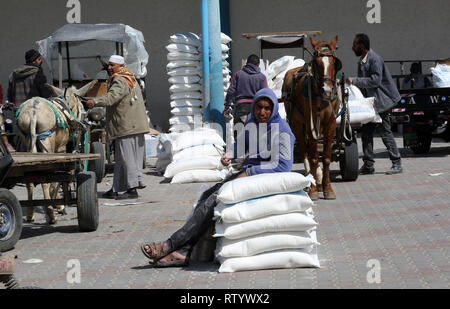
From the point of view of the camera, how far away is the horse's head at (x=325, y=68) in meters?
11.4

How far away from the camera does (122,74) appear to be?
1277cm

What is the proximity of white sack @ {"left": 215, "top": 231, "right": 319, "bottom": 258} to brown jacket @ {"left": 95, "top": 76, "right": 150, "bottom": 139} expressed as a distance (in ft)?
18.3

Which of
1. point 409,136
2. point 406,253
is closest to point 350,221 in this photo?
point 406,253

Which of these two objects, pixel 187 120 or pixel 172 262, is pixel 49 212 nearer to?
pixel 172 262

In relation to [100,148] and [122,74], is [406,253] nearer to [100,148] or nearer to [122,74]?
[122,74]

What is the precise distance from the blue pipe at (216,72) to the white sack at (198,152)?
1.91m

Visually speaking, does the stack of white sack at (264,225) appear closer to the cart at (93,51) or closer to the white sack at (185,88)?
the cart at (93,51)

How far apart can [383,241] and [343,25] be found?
16.2 metres

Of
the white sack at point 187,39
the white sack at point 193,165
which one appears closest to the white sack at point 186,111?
the white sack at point 187,39

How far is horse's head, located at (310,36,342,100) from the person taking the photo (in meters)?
11.4

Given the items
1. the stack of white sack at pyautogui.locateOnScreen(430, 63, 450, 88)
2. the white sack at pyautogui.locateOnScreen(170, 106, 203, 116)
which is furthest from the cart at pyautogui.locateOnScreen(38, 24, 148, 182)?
the stack of white sack at pyautogui.locateOnScreen(430, 63, 450, 88)

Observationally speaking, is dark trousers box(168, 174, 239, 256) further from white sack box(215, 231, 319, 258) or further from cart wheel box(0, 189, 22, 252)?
cart wheel box(0, 189, 22, 252)

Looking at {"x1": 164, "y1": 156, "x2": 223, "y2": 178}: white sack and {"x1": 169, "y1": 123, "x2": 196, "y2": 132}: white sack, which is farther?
{"x1": 169, "y1": 123, "x2": 196, "y2": 132}: white sack
